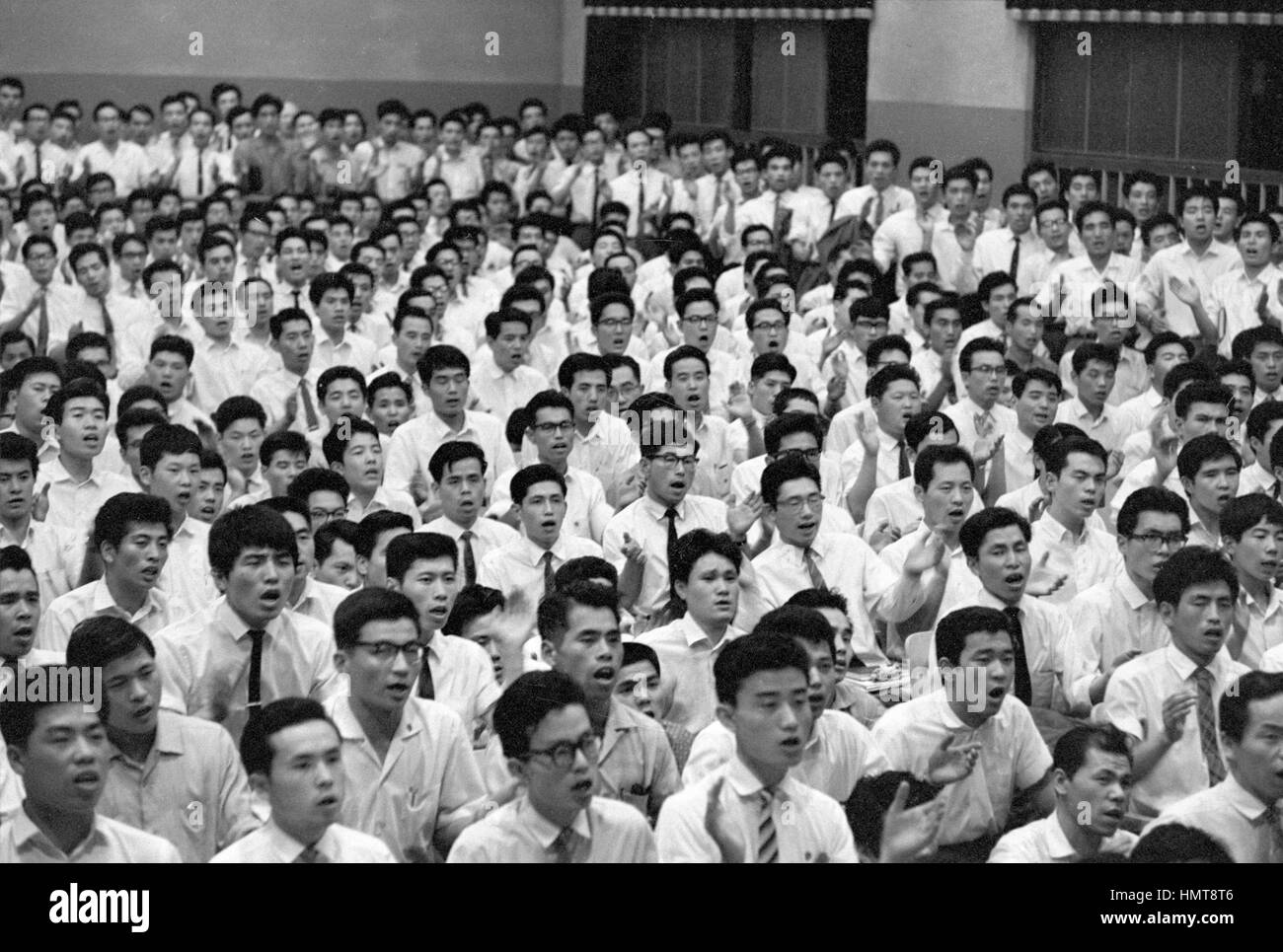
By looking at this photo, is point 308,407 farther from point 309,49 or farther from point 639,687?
point 309,49

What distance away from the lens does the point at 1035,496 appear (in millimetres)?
6840

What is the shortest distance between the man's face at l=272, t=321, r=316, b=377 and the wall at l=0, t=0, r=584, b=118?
9304 mm

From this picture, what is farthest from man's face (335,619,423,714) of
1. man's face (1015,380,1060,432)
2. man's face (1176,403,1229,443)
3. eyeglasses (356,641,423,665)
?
man's face (1015,380,1060,432)

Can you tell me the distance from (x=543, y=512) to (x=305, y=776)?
2.45m

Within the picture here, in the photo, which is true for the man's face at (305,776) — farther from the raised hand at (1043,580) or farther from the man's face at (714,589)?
the raised hand at (1043,580)

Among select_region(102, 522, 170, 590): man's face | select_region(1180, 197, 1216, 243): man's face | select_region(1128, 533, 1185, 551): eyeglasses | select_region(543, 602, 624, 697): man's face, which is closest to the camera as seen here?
select_region(543, 602, 624, 697): man's face

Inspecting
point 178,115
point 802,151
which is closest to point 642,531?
point 802,151

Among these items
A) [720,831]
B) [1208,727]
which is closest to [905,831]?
[720,831]

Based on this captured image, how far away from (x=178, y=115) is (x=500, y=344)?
24.6ft

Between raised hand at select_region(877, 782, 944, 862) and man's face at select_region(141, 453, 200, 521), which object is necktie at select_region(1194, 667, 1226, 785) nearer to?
raised hand at select_region(877, 782, 944, 862)

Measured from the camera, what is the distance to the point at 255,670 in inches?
205

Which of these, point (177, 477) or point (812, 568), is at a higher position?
point (177, 477)

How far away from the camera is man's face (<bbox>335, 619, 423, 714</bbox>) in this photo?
4.66 m

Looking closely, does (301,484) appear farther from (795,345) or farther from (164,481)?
(795,345)
